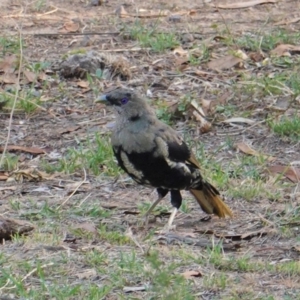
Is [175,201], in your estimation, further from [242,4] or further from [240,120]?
[242,4]

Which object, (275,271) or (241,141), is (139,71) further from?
(275,271)

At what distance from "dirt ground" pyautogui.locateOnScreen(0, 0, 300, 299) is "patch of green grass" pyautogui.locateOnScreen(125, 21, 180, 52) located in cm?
6

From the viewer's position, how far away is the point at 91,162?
7945 millimetres

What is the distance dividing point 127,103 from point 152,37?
419 centimetres

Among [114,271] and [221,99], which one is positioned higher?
[114,271]

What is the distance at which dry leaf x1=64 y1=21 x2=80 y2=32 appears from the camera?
37.1 ft

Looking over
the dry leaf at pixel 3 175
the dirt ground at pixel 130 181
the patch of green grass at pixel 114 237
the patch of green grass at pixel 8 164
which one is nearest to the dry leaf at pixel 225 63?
the dirt ground at pixel 130 181

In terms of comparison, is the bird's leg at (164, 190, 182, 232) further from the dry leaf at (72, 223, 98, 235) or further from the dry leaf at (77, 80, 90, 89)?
the dry leaf at (77, 80, 90, 89)

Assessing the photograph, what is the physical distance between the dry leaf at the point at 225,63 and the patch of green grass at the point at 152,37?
1.89ft

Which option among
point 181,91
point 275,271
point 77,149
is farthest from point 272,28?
point 275,271

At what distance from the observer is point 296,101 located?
9227mm

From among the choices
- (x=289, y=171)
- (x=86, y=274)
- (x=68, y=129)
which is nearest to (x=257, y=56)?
(x=68, y=129)

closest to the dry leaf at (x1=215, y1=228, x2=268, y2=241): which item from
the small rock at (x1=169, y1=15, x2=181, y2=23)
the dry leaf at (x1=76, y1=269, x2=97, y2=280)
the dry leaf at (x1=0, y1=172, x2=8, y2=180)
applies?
the dry leaf at (x1=76, y1=269, x2=97, y2=280)

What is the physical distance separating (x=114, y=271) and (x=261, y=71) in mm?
4918
